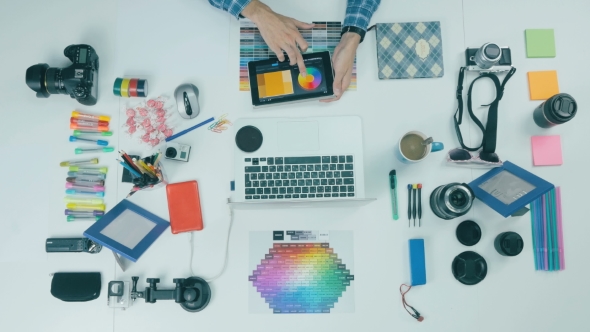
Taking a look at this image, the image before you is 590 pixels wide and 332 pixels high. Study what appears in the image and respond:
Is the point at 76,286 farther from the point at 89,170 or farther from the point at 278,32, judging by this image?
the point at 278,32

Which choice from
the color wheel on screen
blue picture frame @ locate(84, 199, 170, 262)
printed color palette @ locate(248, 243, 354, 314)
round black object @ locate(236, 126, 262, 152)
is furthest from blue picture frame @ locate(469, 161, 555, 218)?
blue picture frame @ locate(84, 199, 170, 262)

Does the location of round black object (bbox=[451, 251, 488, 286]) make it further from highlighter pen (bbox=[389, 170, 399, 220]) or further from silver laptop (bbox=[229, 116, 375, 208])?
silver laptop (bbox=[229, 116, 375, 208])

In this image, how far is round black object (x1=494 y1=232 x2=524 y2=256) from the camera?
1.29 m

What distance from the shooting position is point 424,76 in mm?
1374

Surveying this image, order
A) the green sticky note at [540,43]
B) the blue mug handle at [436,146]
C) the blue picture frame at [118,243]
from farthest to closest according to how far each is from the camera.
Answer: the green sticky note at [540,43]
the blue mug handle at [436,146]
the blue picture frame at [118,243]

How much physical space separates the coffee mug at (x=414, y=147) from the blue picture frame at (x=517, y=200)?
18cm

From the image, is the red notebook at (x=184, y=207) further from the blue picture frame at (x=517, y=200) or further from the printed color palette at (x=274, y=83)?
the blue picture frame at (x=517, y=200)

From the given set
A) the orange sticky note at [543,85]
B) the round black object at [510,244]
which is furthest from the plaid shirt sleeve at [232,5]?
the round black object at [510,244]

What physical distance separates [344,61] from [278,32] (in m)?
0.23

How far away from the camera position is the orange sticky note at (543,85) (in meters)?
1.37

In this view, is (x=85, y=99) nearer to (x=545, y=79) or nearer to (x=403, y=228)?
(x=403, y=228)

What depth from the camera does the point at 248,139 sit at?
1.32 m

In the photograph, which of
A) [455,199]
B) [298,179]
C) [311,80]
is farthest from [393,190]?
[311,80]

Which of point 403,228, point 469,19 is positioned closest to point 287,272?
point 403,228
